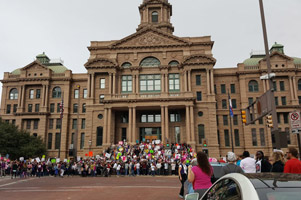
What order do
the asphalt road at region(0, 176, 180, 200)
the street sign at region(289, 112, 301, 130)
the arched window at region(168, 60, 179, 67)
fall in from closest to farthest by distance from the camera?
the street sign at region(289, 112, 301, 130), the asphalt road at region(0, 176, 180, 200), the arched window at region(168, 60, 179, 67)

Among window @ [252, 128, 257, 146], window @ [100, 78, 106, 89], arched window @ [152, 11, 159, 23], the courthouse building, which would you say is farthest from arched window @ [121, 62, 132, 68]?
window @ [252, 128, 257, 146]

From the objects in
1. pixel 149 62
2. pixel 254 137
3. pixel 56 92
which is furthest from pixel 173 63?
pixel 56 92

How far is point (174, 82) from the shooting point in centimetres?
4822

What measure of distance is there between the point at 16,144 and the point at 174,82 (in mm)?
29663

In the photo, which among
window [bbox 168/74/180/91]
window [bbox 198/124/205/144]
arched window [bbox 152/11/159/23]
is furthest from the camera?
arched window [bbox 152/11/159/23]

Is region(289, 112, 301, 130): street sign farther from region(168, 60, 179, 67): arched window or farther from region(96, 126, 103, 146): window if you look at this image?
region(168, 60, 179, 67): arched window

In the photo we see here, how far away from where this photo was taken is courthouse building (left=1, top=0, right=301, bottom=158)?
1737 inches

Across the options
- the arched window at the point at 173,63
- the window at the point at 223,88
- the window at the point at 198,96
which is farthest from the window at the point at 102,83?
the window at the point at 223,88

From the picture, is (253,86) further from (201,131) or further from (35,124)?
(35,124)

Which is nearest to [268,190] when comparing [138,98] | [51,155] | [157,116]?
[138,98]

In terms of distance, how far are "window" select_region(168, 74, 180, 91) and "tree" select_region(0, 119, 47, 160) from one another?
26.0 metres

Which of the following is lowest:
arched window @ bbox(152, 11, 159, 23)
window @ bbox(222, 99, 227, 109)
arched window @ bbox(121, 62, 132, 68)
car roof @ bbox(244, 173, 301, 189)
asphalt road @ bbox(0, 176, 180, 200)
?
asphalt road @ bbox(0, 176, 180, 200)

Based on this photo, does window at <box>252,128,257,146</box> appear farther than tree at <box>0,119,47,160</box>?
Yes

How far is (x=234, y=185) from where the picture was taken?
3531 millimetres
